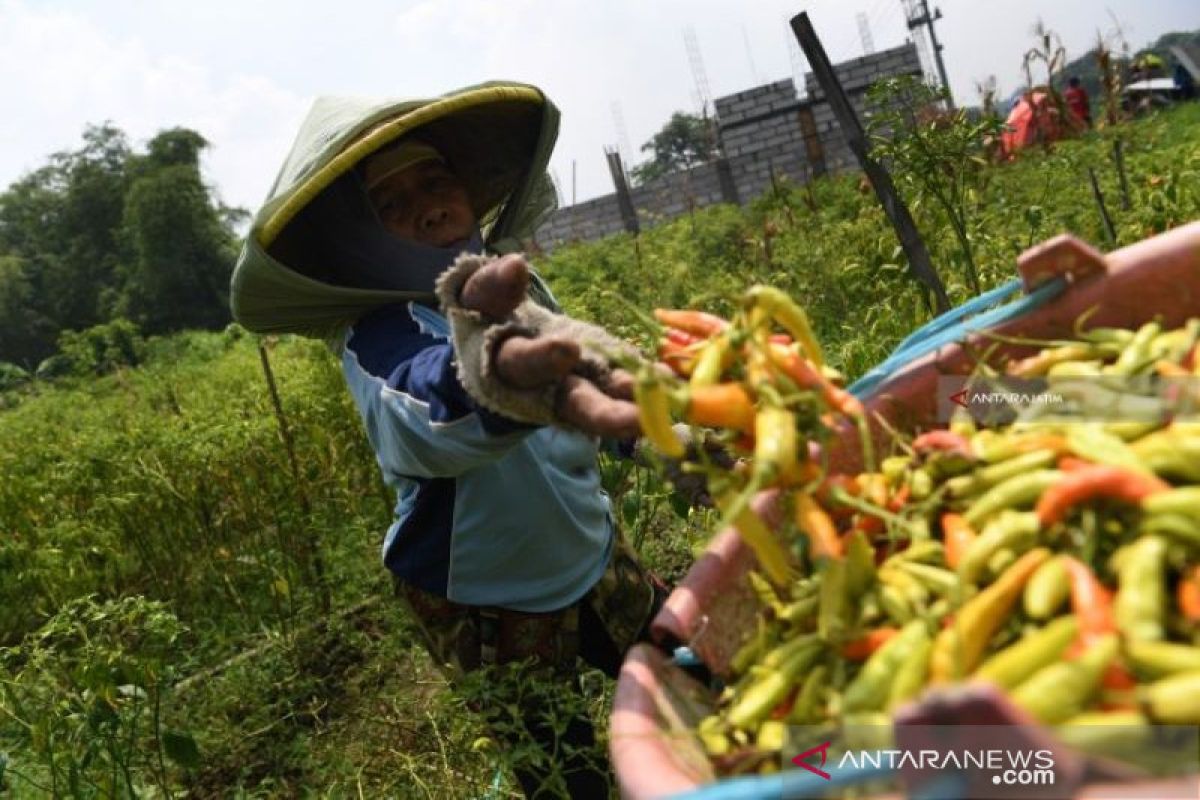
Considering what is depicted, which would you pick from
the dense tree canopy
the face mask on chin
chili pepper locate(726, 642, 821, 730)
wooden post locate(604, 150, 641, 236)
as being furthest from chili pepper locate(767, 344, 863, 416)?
the dense tree canopy

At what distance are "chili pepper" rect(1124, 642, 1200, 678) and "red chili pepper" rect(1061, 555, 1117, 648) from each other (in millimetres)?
34

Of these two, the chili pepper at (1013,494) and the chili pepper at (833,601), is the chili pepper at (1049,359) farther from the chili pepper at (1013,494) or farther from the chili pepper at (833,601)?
the chili pepper at (833,601)

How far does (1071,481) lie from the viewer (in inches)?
44.8

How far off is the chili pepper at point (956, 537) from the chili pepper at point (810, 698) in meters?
0.23

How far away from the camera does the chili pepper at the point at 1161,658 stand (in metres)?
0.93

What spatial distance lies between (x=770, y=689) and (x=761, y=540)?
0.19 metres

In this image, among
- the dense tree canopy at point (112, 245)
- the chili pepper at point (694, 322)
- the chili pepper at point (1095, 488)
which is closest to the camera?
the chili pepper at point (1095, 488)

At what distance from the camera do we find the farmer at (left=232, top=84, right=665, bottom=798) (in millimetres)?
2225

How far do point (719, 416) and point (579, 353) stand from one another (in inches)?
8.4

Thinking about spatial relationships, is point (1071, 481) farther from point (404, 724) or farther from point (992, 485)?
point (404, 724)

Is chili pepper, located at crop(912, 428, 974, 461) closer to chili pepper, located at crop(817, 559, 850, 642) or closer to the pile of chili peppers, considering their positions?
the pile of chili peppers

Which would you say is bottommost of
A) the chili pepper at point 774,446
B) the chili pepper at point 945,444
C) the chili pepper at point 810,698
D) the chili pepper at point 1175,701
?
the chili pepper at point 810,698

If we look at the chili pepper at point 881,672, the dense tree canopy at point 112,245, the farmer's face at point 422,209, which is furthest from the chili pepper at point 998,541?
the dense tree canopy at point 112,245

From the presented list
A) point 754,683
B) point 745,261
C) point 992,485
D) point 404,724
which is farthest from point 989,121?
point 745,261
